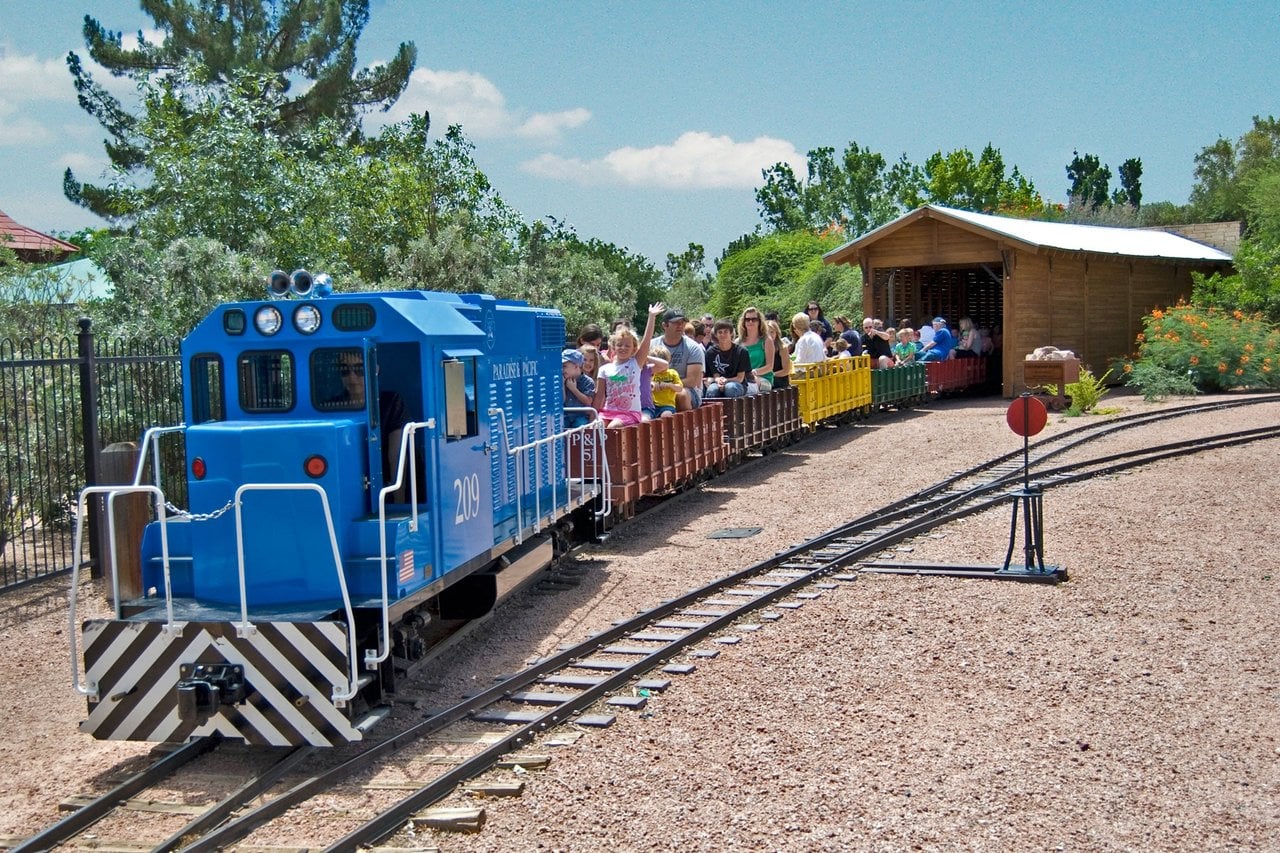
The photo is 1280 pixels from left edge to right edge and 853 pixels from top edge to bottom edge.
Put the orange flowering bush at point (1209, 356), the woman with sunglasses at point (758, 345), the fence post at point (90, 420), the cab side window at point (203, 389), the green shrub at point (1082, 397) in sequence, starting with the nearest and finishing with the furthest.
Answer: the cab side window at point (203, 389) → the fence post at point (90, 420) → the woman with sunglasses at point (758, 345) → the green shrub at point (1082, 397) → the orange flowering bush at point (1209, 356)

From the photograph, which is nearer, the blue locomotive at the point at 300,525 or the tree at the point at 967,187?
the blue locomotive at the point at 300,525

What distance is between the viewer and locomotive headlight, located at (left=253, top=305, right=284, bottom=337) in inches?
269

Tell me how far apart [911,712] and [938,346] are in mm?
21893

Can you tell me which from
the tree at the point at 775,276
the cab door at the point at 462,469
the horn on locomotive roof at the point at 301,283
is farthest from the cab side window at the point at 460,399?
the tree at the point at 775,276

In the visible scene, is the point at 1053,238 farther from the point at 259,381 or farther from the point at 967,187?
the point at 967,187

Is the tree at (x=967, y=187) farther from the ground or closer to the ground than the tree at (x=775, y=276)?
farther from the ground

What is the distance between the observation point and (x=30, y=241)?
27.0 metres

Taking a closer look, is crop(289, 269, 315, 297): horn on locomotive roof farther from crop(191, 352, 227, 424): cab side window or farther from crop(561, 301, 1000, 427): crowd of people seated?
crop(561, 301, 1000, 427): crowd of people seated

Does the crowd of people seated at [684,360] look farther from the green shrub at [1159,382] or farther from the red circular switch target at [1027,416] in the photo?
the green shrub at [1159,382]

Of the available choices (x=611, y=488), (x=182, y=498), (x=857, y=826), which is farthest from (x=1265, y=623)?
(x=182, y=498)

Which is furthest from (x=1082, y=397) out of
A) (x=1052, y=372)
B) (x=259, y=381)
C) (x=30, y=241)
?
(x=30, y=241)

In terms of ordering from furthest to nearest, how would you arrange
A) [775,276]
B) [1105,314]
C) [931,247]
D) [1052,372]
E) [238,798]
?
[775,276] < [1105,314] < [931,247] < [1052,372] < [238,798]

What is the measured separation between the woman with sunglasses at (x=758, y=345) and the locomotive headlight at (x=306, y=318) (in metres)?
10.8

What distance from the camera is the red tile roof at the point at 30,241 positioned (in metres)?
24.1
